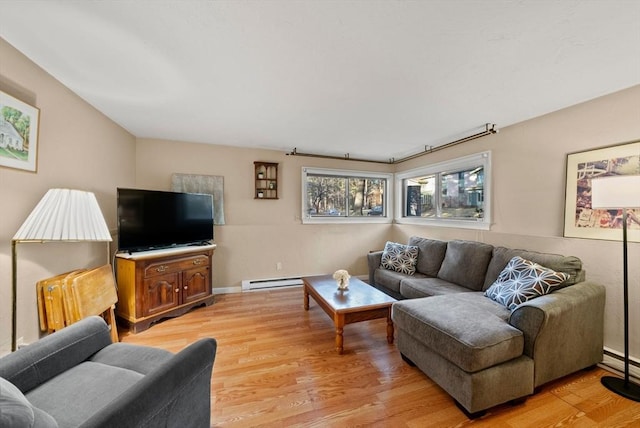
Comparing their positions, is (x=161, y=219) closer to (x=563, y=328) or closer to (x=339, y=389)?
(x=339, y=389)

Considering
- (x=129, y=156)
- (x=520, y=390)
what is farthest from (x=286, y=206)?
(x=520, y=390)

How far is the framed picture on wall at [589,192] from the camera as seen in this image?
1879mm

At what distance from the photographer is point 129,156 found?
3.12 m

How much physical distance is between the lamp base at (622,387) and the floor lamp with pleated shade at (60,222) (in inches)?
145

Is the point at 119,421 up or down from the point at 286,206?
down

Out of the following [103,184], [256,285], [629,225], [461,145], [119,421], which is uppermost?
[461,145]

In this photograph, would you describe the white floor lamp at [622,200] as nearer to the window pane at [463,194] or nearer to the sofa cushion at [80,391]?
the window pane at [463,194]

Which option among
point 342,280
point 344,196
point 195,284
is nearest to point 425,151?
point 344,196

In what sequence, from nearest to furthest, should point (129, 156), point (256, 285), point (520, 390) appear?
point (520, 390) < point (129, 156) < point (256, 285)

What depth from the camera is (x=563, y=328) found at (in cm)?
162

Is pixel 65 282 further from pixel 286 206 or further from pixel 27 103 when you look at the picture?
pixel 286 206

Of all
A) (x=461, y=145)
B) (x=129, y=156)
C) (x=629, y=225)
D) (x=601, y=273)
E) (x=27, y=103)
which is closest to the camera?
(x=27, y=103)

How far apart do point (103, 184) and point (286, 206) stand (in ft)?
7.45

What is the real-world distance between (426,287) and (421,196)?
6.49ft
